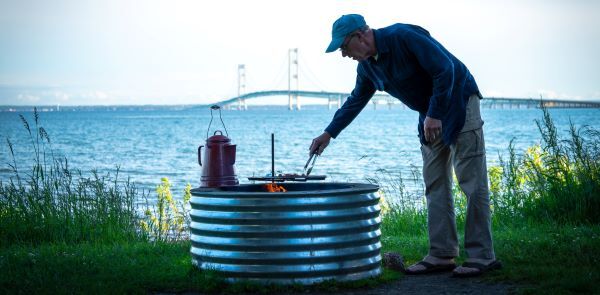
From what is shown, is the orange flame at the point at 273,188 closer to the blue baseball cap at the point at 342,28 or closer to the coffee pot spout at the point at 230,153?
the coffee pot spout at the point at 230,153

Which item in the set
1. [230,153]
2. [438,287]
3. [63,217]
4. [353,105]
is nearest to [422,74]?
[353,105]

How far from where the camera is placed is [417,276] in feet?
19.4

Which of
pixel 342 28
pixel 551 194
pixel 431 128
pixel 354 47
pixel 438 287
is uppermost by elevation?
pixel 342 28

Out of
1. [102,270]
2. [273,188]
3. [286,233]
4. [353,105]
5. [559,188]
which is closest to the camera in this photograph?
[286,233]

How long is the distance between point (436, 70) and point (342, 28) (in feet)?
2.16

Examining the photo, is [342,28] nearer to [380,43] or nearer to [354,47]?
[354,47]

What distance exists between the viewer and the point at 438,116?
5387 mm

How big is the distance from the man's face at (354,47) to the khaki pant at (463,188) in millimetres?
812

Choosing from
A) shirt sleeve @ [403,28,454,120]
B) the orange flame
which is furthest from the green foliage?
the orange flame

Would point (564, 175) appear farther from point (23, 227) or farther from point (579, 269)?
point (23, 227)

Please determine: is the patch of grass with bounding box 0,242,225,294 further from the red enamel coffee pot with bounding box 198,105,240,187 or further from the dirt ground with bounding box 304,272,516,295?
the dirt ground with bounding box 304,272,516,295

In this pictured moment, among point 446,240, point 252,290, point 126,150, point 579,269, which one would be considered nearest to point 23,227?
point 252,290

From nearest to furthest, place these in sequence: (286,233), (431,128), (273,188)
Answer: (286,233) → (431,128) → (273,188)

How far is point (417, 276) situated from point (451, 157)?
870mm
